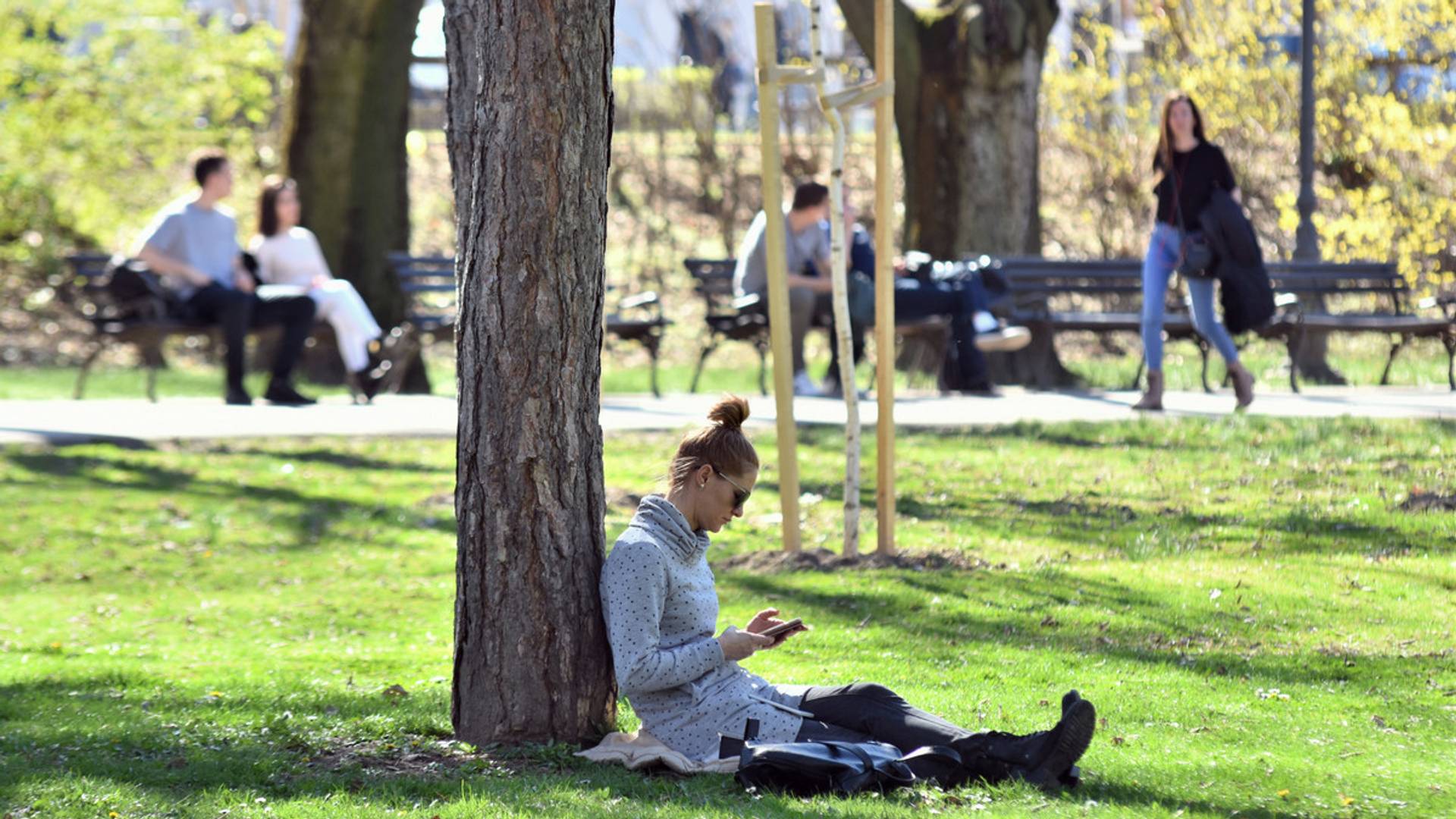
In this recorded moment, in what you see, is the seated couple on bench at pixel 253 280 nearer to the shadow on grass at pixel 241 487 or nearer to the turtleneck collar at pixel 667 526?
the shadow on grass at pixel 241 487

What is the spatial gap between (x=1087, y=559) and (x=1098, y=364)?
10539mm

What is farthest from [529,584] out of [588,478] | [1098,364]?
[1098,364]

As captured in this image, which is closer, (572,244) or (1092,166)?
(572,244)

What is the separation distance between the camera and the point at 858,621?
749 cm

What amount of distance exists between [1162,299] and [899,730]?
827 centimetres

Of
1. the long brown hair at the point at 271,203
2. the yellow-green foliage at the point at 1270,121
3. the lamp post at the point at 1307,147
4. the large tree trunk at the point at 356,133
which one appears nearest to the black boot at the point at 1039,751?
the long brown hair at the point at 271,203

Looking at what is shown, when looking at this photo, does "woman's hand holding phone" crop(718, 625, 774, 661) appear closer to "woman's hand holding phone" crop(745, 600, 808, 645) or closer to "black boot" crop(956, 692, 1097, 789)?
"woman's hand holding phone" crop(745, 600, 808, 645)

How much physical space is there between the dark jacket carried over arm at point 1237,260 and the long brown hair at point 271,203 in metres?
6.90

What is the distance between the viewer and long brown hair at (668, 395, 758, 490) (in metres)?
5.21

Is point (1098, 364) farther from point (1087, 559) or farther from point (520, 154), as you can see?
point (520, 154)

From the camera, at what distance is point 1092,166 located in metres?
22.4

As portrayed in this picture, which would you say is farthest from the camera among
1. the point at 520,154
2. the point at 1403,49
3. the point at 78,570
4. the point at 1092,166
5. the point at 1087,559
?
the point at 1092,166

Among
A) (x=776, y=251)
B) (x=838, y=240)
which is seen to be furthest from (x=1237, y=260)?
(x=776, y=251)

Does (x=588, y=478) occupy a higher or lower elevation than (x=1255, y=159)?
lower
